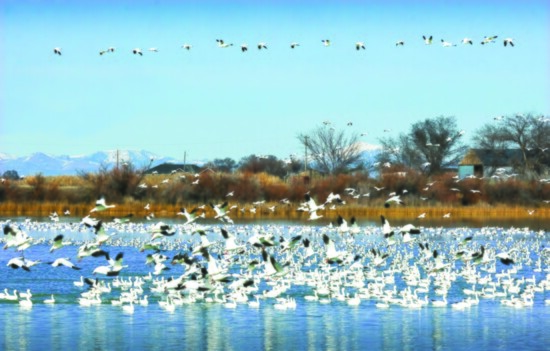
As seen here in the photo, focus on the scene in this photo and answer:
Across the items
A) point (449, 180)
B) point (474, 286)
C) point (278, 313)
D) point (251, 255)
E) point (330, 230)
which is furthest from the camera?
point (449, 180)

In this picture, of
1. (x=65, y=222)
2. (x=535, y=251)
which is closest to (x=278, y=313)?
(x=535, y=251)

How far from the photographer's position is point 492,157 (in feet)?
310

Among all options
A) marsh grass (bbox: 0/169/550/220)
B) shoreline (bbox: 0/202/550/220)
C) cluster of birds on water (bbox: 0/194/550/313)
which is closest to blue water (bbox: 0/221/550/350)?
cluster of birds on water (bbox: 0/194/550/313)

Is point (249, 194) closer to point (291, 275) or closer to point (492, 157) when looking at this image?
point (291, 275)

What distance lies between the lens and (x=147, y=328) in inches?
787

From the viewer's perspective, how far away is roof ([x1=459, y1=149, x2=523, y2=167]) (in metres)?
90.8

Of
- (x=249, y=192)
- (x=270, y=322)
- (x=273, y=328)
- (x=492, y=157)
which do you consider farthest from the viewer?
(x=492, y=157)

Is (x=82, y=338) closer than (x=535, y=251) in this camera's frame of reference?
Yes

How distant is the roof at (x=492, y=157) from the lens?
90794 millimetres

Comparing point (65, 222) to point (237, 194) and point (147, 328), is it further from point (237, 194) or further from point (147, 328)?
point (147, 328)

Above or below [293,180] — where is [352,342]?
below

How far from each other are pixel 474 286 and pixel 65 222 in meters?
31.0

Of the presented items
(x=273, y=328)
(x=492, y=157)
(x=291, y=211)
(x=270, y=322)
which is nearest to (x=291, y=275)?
(x=270, y=322)

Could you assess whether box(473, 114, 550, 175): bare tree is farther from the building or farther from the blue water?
the blue water
